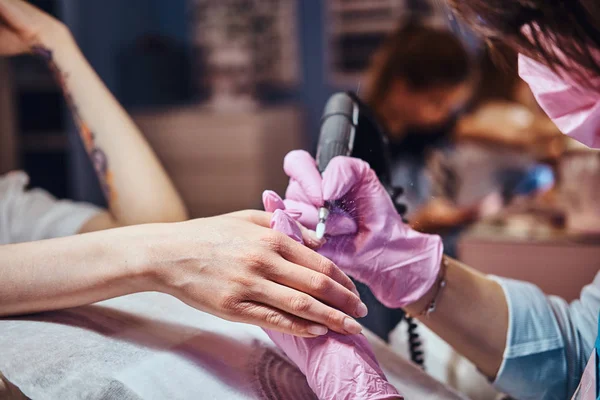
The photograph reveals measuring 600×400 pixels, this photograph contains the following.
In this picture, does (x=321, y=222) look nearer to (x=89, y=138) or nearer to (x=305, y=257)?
(x=305, y=257)

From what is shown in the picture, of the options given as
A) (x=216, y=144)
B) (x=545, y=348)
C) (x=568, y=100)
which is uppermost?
(x=568, y=100)

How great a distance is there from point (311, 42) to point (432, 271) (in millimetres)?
2990

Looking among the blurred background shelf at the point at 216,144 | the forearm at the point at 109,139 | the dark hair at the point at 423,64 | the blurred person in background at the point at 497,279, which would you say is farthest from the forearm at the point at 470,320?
the blurred background shelf at the point at 216,144

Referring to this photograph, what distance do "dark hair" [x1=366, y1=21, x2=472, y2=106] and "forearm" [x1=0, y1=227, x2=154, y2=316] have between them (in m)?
1.84

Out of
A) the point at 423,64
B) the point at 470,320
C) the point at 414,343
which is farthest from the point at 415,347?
the point at 423,64

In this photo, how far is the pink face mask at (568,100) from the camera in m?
0.66

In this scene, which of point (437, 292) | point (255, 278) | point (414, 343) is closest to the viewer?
point (255, 278)

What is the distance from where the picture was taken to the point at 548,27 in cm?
59

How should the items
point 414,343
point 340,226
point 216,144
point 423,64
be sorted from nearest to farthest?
1. point 340,226
2. point 414,343
3. point 423,64
4. point 216,144

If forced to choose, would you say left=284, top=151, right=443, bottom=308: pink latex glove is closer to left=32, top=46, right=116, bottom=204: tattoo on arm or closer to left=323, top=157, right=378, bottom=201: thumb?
left=323, top=157, right=378, bottom=201: thumb

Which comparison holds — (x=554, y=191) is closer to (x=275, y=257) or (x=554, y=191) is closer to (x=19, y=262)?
(x=275, y=257)

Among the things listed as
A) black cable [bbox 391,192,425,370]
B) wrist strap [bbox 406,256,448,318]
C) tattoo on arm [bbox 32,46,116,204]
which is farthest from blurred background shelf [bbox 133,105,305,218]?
wrist strap [bbox 406,256,448,318]

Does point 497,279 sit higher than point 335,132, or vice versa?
point 335,132

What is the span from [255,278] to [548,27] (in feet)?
1.26
